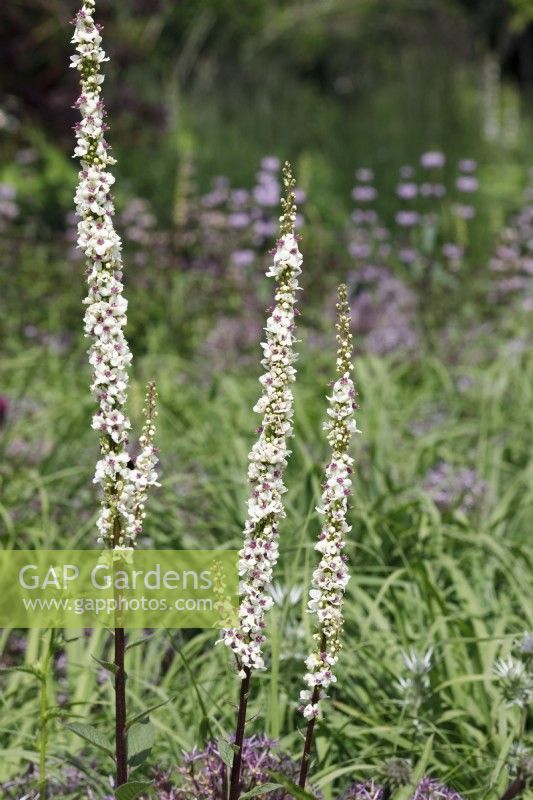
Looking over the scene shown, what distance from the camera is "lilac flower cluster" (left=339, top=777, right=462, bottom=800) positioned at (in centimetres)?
238

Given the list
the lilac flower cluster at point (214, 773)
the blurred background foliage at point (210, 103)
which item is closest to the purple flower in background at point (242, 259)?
the blurred background foliage at point (210, 103)

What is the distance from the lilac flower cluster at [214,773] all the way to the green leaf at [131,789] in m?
0.40

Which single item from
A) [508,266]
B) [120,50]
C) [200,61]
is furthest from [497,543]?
[200,61]

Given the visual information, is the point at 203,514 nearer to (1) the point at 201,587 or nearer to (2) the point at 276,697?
(1) the point at 201,587

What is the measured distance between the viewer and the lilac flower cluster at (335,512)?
1.88m

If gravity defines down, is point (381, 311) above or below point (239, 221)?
below

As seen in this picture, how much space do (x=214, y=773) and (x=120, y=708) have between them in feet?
1.62

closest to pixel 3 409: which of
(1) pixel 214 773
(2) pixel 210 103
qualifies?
(1) pixel 214 773

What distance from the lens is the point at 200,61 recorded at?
44.4 feet

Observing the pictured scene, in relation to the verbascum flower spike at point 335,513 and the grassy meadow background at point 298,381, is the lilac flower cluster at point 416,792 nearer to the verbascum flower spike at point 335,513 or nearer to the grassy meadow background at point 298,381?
the grassy meadow background at point 298,381

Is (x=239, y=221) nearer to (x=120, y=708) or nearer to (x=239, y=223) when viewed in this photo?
(x=239, y=223)

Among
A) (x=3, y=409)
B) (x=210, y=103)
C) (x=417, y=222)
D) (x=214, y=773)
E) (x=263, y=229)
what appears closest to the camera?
(x=214, y=773)

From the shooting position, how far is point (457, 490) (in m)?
4.31

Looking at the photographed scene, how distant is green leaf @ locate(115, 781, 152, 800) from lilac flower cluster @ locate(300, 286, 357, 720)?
318 mm
